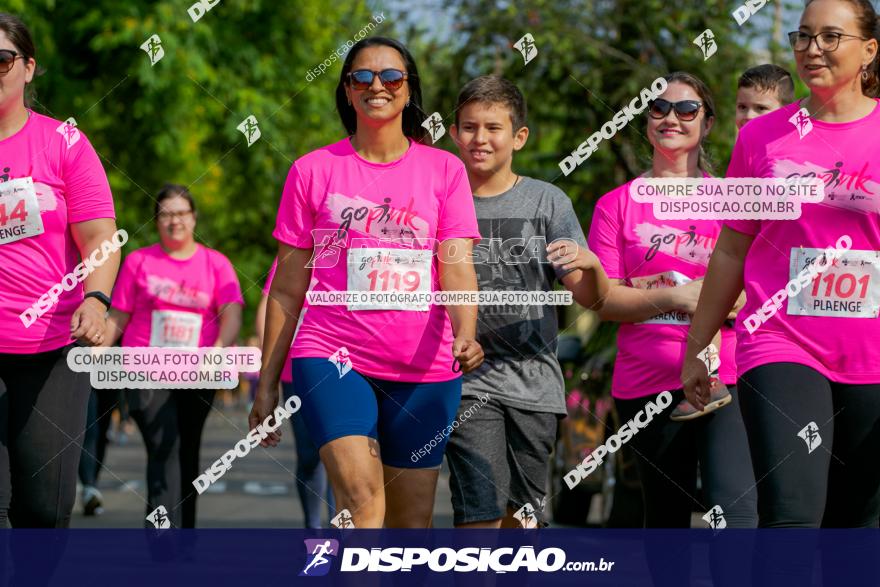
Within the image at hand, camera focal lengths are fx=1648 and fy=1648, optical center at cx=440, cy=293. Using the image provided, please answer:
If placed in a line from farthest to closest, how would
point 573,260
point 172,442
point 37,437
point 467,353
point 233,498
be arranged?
point 233,498
point 172,442
point 573,260
point 37,437
point 467,353

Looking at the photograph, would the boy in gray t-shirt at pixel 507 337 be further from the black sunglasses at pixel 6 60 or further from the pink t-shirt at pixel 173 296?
the pink t-shirt at pixel 173 296

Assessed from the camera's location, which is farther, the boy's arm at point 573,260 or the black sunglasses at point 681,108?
Result: the black sunglasses at point 681,108

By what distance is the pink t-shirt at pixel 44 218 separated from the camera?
5.39m

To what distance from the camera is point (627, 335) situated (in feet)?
20.3

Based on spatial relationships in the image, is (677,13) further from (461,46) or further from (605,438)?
(605,438)

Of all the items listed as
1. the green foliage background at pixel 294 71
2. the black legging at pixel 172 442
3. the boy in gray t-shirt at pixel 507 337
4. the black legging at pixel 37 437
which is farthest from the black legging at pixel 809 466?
the green foliage background at pixel 294 71

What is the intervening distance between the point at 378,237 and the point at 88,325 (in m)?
0.98

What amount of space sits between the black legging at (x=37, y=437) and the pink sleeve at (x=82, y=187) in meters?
0.46

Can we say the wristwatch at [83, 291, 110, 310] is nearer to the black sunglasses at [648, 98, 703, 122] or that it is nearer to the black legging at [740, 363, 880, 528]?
the black legging at [740, 363, 880, 528]

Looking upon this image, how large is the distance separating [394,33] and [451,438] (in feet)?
36.9

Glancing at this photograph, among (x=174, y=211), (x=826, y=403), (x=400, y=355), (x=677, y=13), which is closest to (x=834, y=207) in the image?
(x=826, y=403)

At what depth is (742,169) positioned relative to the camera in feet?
16.5

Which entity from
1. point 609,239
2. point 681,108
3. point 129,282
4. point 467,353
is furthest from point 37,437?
point 129,282

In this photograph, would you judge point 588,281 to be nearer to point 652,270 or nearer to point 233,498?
point 652,270
